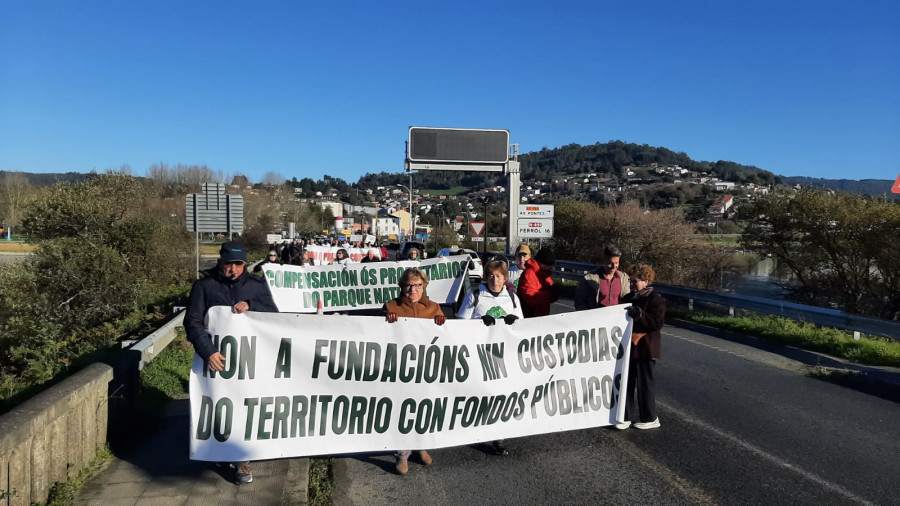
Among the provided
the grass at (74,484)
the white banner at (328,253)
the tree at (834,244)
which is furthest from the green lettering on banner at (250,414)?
the tree at (834,244)

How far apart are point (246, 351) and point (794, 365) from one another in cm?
858

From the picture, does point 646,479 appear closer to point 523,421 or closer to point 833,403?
point 523,421

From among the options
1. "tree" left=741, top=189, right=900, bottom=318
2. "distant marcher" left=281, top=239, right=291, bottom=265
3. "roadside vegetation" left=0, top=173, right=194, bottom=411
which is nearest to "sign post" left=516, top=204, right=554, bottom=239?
"tree" left=741, top=189, right=900, bottom=318

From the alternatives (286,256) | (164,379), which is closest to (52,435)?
(164,379)

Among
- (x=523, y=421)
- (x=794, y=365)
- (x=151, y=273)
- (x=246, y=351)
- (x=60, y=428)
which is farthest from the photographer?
(x=151, y=273)

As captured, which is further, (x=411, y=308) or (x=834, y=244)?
(x=834, y=244)

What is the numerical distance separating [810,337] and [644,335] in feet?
23.7

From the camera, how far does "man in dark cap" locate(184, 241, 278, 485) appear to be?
520 cm

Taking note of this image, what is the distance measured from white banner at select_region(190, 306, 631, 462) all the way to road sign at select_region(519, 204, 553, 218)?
2254cm

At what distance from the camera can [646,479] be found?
18.0ft

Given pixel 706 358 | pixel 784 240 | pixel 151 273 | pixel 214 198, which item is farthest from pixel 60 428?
pixel 784 240

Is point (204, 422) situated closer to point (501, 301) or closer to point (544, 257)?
point (501, 301)

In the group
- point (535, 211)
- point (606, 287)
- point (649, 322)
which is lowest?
point (649, 322)

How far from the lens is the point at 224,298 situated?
18.0ft
